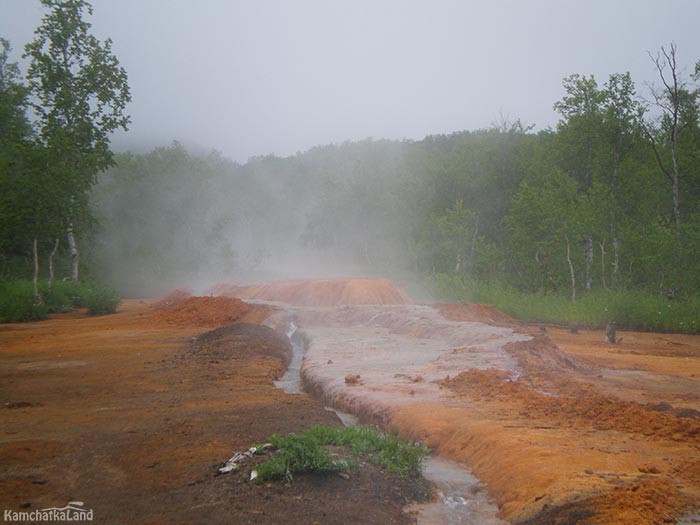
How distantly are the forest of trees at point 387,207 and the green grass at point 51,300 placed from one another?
162cm

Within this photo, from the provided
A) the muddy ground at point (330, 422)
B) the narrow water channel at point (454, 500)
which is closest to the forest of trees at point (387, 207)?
the muddy ground at point (330, 422)

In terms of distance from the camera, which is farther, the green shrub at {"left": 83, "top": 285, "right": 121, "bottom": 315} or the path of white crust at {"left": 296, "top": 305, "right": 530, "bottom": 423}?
the green shrub at {"left": 83, "top": 285, "right": 121, "bottom": 315}

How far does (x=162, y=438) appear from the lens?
7.47 metres

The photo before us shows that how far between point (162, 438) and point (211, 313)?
19494mm

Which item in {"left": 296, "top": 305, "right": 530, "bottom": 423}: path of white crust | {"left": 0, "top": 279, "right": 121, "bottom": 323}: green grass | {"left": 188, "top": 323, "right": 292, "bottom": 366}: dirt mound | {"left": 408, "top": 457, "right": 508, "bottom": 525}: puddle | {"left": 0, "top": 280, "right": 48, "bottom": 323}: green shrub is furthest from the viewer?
{"left": 0, "top": 279, "right": 121, "bottom": 323}: green grass

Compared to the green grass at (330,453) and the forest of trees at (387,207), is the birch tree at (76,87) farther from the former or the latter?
the green grass at (330,453)

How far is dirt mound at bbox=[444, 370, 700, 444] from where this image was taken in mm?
6945

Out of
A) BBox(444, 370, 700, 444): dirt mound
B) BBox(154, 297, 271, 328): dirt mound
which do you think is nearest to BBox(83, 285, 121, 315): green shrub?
BBox(154, 297, 271, 328): dirt mound

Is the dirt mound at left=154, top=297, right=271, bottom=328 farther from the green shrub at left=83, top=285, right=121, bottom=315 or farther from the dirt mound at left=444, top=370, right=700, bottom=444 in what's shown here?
the dirt mound at left=444, top=370, right=700, bottom=444

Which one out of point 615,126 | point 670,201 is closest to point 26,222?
point 615,126

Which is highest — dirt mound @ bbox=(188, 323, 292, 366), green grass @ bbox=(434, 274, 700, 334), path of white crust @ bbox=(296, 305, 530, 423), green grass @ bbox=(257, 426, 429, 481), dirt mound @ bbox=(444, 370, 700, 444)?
green grass @ bbox=(257, 426, 429, 481)

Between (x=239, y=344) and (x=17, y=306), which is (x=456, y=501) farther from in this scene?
(x=17, y=306)

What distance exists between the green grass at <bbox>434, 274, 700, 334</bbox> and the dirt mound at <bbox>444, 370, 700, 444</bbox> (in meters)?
15.6

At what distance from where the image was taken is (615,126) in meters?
34.3
